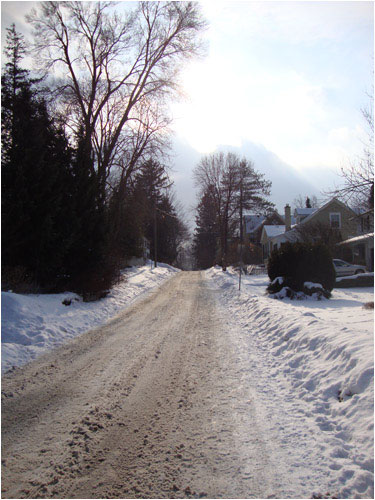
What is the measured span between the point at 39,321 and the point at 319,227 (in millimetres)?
28724

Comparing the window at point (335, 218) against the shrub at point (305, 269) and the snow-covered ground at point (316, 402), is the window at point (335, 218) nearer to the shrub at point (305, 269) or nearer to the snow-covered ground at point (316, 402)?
the shrub at point (305, 269)

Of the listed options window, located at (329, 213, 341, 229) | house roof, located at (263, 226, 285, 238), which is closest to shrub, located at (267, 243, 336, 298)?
window, located at (329, 213, 341, 229)

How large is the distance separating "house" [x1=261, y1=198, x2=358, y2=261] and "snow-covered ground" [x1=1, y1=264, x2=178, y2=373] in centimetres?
2195

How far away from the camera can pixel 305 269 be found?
14539 mm

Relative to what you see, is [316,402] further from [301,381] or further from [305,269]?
[305,269]

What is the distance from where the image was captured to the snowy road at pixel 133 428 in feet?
8.97

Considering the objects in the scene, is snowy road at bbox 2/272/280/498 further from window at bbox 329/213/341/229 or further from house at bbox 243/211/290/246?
house at bbox 243/211/290/246

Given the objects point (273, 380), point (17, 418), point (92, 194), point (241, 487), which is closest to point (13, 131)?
point (92, 194)

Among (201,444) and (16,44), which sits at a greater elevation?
(16,44)

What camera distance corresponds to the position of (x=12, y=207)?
33.5 ft

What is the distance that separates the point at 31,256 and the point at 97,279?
303cm

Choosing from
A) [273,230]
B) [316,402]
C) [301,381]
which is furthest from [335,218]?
[316,402]

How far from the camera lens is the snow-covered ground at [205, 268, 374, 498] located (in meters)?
2.82

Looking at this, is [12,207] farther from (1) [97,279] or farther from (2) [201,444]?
(2) [201,444]
